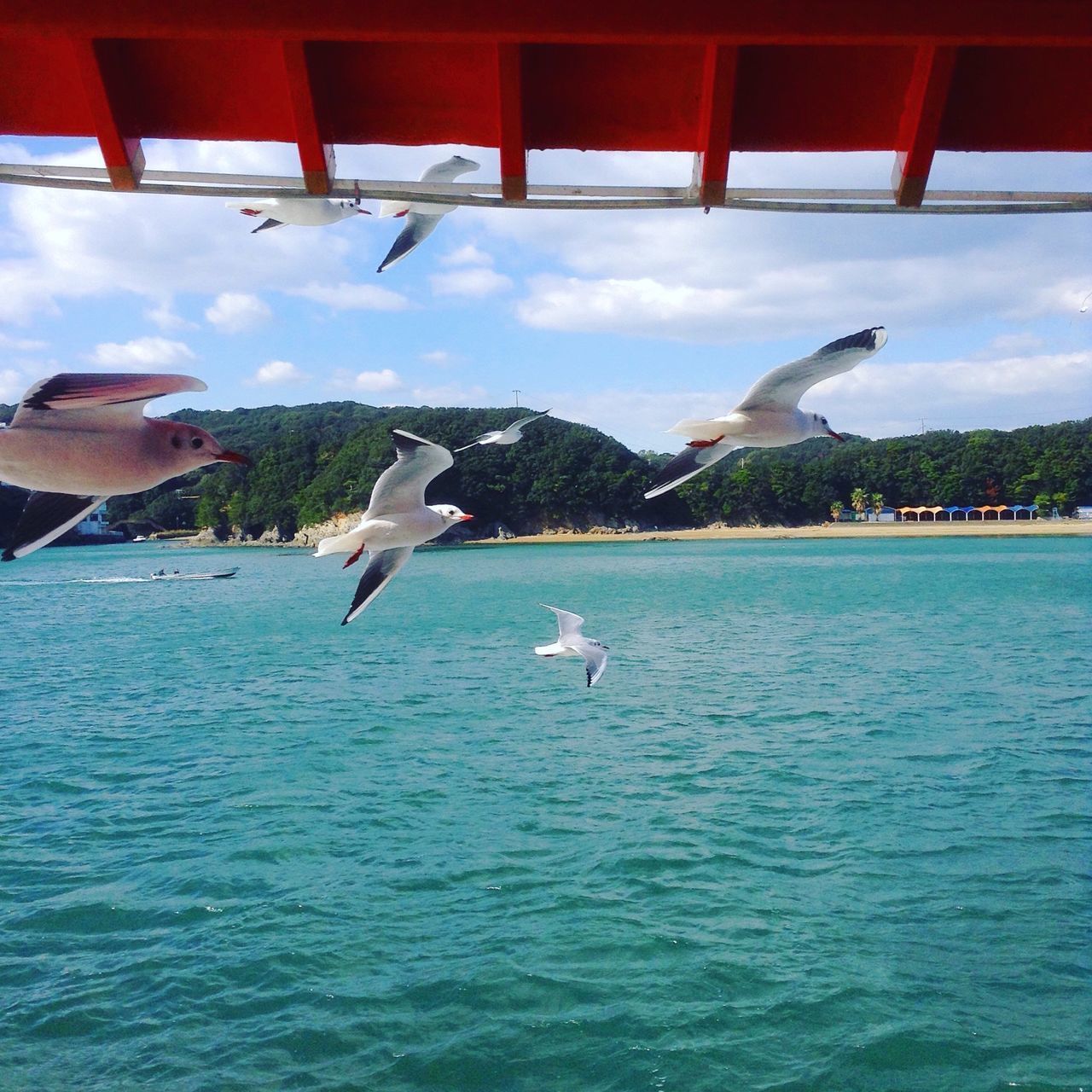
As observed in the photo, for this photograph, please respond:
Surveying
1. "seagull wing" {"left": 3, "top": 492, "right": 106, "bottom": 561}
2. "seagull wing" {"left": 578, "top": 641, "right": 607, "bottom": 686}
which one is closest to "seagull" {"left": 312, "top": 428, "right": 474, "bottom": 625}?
"seagull wing" {"left": 3, "top": 492, "right": 106, "bottom": 561}

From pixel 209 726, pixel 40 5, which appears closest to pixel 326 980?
pixel 40 5

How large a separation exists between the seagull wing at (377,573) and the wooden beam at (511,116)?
4.42 ft

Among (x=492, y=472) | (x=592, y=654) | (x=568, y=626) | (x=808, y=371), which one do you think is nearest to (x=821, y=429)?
(x=808, y=371)

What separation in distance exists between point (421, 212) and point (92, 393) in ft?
5.96

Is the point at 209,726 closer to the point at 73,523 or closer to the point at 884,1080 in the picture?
the point at 884,1080

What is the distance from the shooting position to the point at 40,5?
3.09m

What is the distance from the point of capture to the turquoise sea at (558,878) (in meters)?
10.2

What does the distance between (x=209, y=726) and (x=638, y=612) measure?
33808 mm

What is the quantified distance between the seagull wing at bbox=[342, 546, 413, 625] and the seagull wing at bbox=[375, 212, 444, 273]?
98cm

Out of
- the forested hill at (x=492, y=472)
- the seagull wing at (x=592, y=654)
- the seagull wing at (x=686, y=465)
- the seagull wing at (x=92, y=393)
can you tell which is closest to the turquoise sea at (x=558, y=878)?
the seagull wing at (x=592, y=654)

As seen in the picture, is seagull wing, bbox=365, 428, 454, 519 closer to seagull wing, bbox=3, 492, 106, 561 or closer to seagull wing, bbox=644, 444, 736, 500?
seagull wing, bbox=644, 444, 736, 500

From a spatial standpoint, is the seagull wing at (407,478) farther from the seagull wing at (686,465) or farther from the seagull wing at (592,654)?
the seagull wing at (592,654)

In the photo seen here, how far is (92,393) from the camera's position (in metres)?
1.80

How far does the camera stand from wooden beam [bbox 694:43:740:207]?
3508 mm
